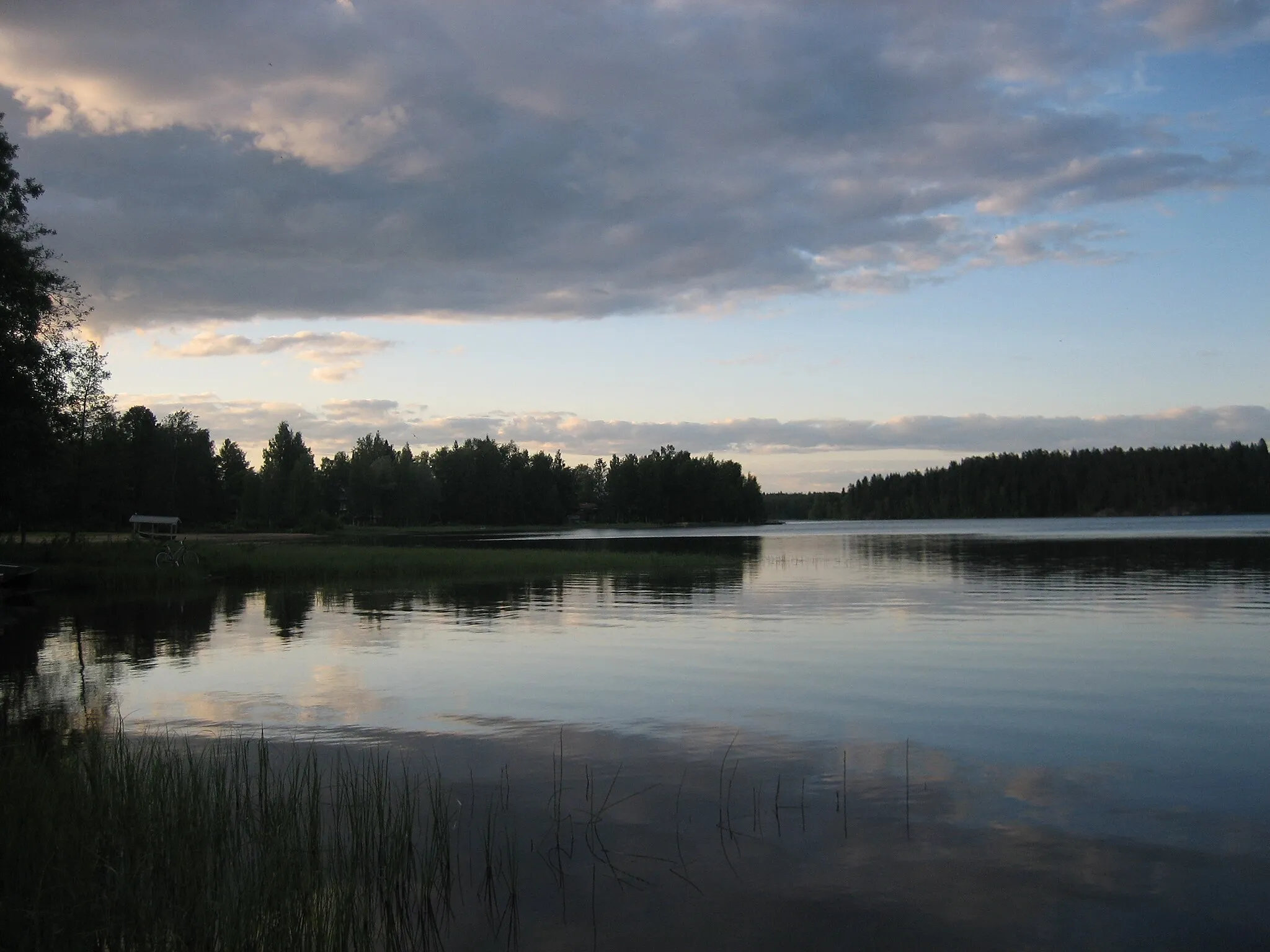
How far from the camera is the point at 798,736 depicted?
51.5 ft

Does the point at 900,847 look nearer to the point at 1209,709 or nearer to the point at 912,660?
the point at 1209,709

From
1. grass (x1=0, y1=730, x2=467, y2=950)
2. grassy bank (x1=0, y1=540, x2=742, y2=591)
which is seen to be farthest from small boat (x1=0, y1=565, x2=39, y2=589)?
grass (x1=0, y1=730, x2=467, y2=950)

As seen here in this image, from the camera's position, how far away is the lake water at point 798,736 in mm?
9086

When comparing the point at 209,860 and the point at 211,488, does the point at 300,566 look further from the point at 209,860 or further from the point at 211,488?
the point at 211,488

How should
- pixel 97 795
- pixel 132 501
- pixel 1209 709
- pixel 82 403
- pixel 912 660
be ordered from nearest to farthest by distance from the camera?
pixel 97 795 → pixel 1209 709 → pixel 912 660 → pixel 82 403 → pixel 132 501

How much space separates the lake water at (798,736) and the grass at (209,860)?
3.06ft

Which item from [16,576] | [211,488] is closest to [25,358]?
[16,576]

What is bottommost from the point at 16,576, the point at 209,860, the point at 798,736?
the point at 798,736

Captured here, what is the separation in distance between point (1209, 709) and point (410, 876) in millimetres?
15245

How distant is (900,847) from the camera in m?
10.5

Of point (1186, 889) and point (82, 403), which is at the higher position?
point (82, 403)

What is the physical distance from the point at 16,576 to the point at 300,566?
46.8 ft

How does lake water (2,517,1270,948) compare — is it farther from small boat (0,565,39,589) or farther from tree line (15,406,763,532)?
tree line (15,406,763,532)

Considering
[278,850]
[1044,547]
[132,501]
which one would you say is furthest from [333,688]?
[132,501]
